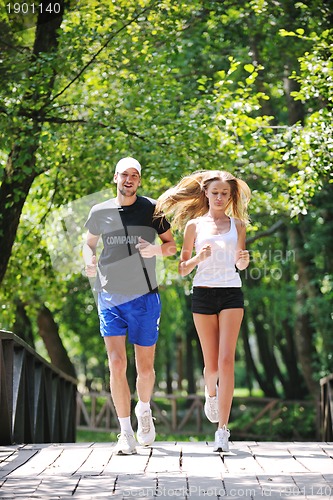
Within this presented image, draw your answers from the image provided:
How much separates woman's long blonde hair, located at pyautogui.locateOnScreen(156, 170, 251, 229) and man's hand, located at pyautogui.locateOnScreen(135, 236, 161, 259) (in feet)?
1.60

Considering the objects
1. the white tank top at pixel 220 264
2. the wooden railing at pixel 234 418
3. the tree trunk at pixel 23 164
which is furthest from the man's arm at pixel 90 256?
the wooden railing at pixel 234 418

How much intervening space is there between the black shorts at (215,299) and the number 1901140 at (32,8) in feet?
18.2

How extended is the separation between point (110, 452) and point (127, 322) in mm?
992

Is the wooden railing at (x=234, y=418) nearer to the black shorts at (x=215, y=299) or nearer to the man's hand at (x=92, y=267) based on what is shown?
the black shorts at (x=215, y=299)

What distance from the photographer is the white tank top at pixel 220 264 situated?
23.0ft

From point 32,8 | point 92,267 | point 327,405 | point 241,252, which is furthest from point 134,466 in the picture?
point 32,8

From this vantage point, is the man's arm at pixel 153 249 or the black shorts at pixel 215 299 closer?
the man's arm at pixel 153 249

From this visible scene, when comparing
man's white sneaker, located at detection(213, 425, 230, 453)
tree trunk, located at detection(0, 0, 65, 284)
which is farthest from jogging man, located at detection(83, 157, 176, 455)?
tree trunk, located at detection(0, 0, 65, 284)

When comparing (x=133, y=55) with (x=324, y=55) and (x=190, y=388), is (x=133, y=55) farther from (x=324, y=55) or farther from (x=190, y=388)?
(x=190, y=388)

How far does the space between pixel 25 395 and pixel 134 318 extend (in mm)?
2266

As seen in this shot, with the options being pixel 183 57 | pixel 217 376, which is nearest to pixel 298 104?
pixel 183 57

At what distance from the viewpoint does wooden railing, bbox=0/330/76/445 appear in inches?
313

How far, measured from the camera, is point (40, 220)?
14344 mm

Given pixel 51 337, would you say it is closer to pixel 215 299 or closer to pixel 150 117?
pixel 150 117
